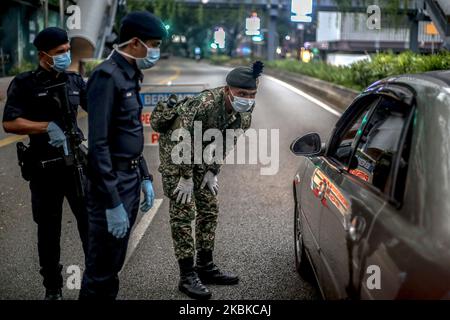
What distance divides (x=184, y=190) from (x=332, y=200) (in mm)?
1319

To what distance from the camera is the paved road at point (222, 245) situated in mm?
4633

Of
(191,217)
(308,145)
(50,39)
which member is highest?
(50,39)

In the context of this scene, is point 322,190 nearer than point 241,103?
Yes

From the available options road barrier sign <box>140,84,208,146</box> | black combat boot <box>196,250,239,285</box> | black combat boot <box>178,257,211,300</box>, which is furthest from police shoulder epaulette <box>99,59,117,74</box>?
road barrier sign <box>140,84,208,146</box>

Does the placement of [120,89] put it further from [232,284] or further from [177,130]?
[232,284]

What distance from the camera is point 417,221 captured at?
234cm

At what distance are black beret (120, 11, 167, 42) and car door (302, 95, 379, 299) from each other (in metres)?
1.29

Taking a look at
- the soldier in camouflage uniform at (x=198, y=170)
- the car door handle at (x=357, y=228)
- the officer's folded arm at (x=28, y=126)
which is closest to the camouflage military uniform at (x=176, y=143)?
the soldier in camouflage uniform at (x=198, y=170)

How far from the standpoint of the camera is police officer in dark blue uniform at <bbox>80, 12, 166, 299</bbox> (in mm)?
Result: 3125

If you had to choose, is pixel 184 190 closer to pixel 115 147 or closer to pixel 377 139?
pixel 115 147

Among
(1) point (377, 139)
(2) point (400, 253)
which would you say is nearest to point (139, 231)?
(1) point (377, 139)

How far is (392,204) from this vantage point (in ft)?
8.40

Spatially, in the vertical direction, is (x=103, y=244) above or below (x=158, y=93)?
below
